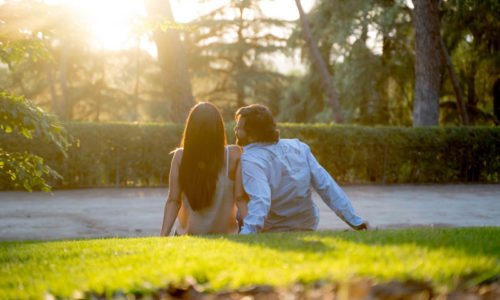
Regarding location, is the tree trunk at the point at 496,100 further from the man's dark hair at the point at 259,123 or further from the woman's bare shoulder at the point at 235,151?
the woman's bare shoulder at the point at 235,151

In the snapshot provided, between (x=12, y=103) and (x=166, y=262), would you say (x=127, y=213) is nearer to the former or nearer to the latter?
(x=12, y=103)

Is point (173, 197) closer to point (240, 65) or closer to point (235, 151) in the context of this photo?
point (235, 151)

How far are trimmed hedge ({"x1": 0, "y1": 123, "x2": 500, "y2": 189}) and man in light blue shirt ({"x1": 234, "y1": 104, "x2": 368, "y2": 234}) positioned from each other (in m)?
9.22

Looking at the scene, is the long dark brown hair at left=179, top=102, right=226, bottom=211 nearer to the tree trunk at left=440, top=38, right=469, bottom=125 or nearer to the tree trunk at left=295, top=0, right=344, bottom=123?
the tree trunk at left=440, top=38, right=469, bottom=125

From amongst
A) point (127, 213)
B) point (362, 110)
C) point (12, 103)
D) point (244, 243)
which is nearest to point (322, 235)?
point (244, 243)

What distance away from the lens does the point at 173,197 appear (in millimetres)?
5816

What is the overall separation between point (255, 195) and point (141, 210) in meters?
6.07

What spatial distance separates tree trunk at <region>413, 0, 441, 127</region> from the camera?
20109 mm

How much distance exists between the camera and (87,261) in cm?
406

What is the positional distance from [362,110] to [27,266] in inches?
987

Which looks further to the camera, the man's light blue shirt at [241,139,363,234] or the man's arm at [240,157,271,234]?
the man's light blue shirt at [241,139,363,234]

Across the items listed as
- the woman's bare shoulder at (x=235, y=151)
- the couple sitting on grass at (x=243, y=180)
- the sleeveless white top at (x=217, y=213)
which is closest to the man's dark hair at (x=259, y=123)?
the couple sitting on grass at (x=243, y=180)

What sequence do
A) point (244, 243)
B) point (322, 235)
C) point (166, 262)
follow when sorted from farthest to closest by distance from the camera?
1. point (322, 235)
2. point (244, 243)
3. point (166, 262)

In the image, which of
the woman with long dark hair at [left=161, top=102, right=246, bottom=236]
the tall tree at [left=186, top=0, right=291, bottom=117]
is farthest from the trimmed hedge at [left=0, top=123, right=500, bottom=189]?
the tall tree at [left=186, top=0, right=291, bottom=117]
